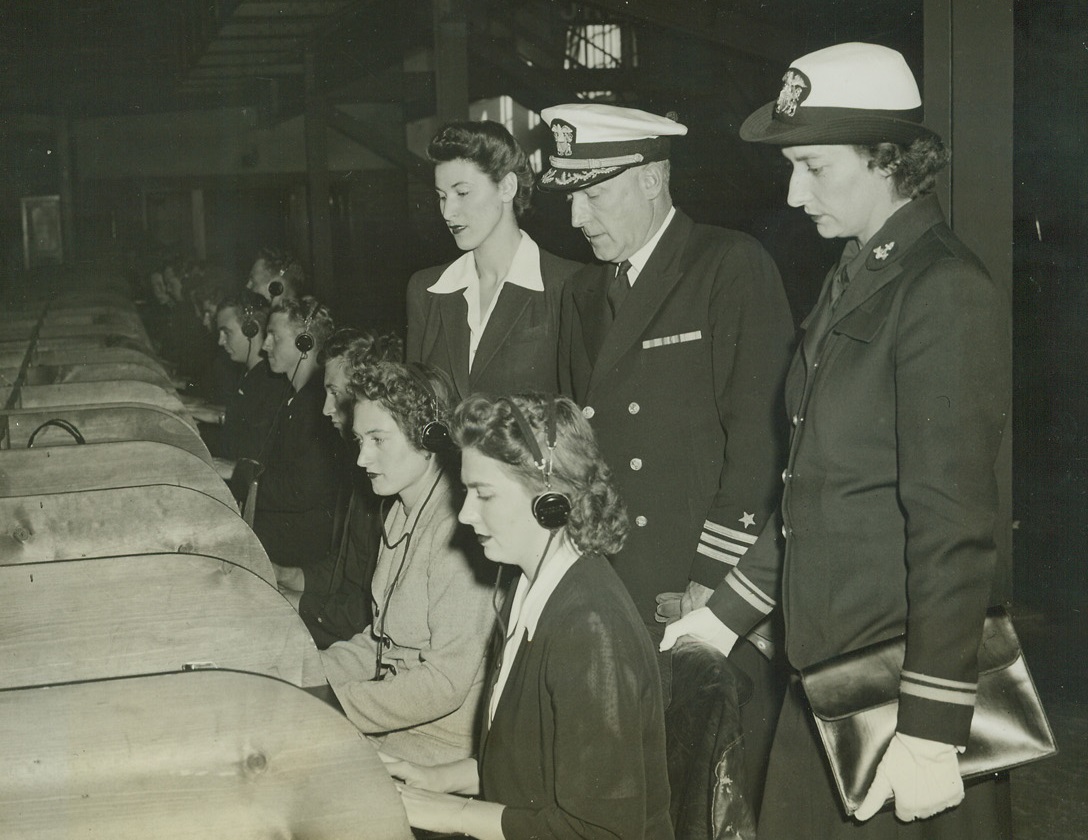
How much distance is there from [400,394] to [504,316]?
42cm

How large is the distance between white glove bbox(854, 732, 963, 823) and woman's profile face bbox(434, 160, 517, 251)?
1782 mm

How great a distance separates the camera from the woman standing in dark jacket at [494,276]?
2.91m

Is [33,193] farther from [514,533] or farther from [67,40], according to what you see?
[514,533]

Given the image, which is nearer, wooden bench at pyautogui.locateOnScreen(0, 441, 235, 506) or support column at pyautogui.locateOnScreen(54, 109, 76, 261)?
wooden bench at pyautogui.locateOnScreen(0, 441, 235, 506)

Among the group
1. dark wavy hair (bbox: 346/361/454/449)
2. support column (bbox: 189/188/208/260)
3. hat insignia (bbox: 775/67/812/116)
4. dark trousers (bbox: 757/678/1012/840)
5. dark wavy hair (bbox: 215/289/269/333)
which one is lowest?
dark trousers (bbox: 757/678/1012/840)

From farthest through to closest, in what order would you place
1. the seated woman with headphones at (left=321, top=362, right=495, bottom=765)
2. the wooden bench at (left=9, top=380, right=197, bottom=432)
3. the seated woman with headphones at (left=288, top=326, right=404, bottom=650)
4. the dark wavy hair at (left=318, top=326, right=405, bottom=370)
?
the wooden bench at (left=9, top=380, right=197, bottom=432)
the seated woman with headphones at (left=288, top=326, right=404, bottom=650)
the dark wavy hair at (left=318, top=326, right=405, bottom=370)
the seated woman with headphones at (left=321, top=362, right=495, bottom=765)

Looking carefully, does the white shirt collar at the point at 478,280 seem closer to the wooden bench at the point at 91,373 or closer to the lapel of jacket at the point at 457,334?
the lapel of jacket at the point at 457,334

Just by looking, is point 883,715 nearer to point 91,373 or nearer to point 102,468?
point 102,468

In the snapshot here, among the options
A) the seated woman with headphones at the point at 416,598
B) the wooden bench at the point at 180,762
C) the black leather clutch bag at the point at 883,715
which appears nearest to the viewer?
the wooden bench at the point at 180,762

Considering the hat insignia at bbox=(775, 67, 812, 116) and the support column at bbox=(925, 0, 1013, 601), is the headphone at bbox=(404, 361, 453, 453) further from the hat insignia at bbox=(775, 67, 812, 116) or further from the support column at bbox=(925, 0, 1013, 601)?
the support column at bbox=(925, 0, 1013, 601)

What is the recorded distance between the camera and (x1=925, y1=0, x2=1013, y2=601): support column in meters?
3.24

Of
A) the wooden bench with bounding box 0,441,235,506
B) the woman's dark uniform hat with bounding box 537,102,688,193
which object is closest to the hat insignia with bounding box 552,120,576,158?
the woman's dark uniform hat with bounding box 537,102,688,193

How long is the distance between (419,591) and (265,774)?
1.01 meters

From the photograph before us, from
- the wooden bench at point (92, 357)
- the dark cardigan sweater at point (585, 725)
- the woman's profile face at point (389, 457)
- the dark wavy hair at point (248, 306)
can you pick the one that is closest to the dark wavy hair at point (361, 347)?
the woman's profile face at point (389, 457)
